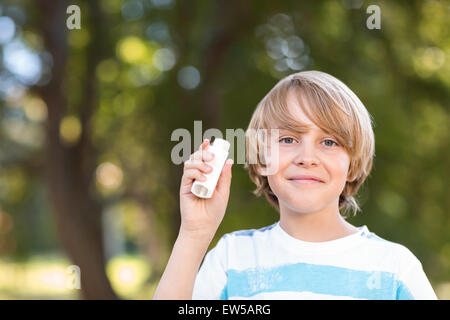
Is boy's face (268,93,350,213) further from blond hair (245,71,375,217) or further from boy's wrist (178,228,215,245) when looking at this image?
boy's wrist (178,228,215,245)

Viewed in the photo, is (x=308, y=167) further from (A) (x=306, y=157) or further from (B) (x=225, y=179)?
(B) (x=225, y=179)

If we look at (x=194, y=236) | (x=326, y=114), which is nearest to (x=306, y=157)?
(x=326, y=114)

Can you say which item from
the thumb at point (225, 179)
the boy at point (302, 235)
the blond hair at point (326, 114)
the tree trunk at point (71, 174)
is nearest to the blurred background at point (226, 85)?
the tree trunk at point (71, 174)

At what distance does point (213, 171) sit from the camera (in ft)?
4.50

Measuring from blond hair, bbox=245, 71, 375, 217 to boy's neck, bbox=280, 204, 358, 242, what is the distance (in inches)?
7.4

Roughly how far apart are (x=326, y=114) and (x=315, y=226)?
1.07 feet

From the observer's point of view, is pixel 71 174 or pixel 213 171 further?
pixel 71 174

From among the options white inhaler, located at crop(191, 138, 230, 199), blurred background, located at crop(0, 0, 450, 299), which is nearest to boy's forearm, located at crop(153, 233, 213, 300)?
white inhaler, located at crop(191, 138, 230, 199)

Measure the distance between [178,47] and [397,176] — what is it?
320 centimetres

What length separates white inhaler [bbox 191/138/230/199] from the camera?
1.37m

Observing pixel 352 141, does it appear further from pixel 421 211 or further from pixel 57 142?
pixel 421 211

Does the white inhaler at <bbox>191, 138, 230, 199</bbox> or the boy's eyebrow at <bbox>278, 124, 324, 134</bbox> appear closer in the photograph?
the white inhaler at <bbox>191, 138, 230, 199</bbox>

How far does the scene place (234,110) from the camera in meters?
6.34
